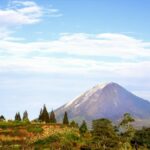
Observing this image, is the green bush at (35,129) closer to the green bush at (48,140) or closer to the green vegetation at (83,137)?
the green vegetation at (83,137)

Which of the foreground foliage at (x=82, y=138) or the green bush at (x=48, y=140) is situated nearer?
the foreground foliage at (x=82, y=138)

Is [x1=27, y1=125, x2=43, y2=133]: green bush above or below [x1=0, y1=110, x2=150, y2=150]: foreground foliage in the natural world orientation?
above

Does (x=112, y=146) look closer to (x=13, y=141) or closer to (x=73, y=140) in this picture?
(x=73, y=140)

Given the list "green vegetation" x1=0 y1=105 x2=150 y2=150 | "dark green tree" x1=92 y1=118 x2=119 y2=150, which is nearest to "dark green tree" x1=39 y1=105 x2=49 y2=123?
"green vegetation" x1=0 y1=105 x2=150 y2=150

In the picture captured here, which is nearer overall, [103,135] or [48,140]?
[103,135]

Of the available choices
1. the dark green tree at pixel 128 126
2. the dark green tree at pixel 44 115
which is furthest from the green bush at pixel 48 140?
the dark green tree at pixel 44 115

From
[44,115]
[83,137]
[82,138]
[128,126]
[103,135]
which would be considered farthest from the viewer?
[44,115]

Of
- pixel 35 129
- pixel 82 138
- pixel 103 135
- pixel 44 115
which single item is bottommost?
pixel 103 135

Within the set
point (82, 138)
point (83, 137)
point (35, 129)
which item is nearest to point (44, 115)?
point (35, 129)

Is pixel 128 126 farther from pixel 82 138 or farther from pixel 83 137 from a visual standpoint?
pixel 83 137

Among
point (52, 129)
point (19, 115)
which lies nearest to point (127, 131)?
point (52, 129)

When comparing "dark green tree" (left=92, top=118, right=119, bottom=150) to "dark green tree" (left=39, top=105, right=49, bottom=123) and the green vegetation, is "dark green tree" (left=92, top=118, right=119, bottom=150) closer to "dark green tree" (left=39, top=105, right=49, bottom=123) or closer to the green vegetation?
the green vegetation

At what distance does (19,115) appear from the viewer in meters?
84.9

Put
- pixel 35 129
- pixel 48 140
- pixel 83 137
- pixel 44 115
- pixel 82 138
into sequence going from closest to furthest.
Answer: pixel 48 140, pixel 82 138, pixel 83 137, pixel 35 129, pixel 44 115
